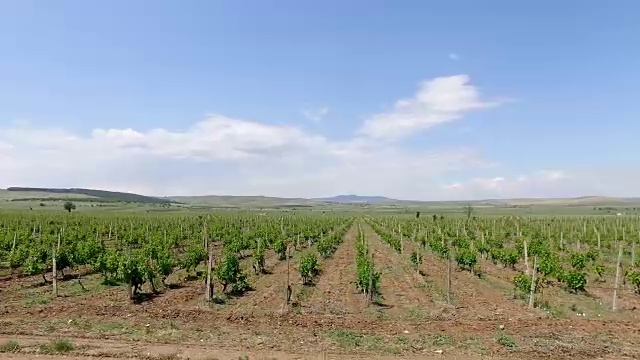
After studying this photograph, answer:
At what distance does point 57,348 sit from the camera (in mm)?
13336

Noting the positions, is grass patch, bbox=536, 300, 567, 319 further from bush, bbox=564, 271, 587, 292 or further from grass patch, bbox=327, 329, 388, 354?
grass patch, bbox=327, 329, 388, 354

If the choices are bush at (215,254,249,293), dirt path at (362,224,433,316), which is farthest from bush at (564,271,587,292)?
bush at (215,254,249,293)

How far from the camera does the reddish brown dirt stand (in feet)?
47.0

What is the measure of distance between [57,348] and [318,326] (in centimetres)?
811

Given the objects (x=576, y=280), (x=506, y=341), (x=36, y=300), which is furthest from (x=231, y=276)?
(x=576, y=280)

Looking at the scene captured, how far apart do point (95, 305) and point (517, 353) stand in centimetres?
1643

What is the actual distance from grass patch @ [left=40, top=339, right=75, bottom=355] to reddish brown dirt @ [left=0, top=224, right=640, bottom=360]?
1.78ft

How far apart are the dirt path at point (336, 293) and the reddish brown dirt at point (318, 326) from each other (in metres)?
0.09

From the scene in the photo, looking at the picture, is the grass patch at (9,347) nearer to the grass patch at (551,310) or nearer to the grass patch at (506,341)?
the grass patch at (506,341)

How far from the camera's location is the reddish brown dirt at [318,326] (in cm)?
1431

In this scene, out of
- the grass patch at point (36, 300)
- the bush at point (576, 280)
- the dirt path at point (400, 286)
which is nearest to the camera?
the grass patch at point (36, 300)

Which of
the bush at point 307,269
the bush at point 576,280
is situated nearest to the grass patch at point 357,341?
the bush at point 307,269

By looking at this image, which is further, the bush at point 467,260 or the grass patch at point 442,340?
the bush at point 467,260

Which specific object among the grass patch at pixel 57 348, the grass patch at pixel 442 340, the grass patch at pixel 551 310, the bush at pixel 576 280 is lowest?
the grass patch at pixel 551 310
